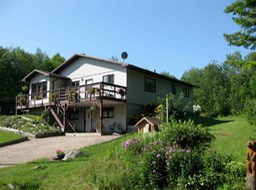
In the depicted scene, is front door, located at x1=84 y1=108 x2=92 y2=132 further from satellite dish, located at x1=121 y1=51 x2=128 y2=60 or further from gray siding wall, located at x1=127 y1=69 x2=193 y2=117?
satellite dish, located at x1=121 y1=51 x2=128 y2=60

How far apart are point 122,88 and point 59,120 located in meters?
6.33

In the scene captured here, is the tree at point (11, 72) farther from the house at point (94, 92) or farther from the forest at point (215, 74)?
the house at point (94, 92)

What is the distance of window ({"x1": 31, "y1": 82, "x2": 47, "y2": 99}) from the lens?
99.8ft

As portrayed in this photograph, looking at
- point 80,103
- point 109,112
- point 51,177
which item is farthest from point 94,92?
point 51,177

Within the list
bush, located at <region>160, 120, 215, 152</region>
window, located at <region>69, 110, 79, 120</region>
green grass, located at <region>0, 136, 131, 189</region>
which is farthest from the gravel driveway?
bush, located at <region>160, 120, 215, 152</region>

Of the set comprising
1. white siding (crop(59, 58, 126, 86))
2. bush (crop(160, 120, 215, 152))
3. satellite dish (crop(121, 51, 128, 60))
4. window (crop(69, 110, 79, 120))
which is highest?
satellite dish (crop(121, 51, 128, 60))

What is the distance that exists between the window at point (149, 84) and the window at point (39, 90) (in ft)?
30.1

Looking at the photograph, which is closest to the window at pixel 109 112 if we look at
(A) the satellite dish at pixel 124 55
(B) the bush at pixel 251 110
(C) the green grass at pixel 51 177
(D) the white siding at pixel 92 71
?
(D) the white siding at pixel 92 71

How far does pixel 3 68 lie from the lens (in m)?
41.8

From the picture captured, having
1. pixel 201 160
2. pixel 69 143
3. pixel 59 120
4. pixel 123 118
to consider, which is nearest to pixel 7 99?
pixel 59 120

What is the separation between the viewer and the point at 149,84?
92.9ft

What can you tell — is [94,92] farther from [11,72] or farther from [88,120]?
[11,72]

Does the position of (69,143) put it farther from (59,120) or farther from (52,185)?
(52,185)

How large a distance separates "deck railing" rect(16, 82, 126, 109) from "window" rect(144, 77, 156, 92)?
121 inches
